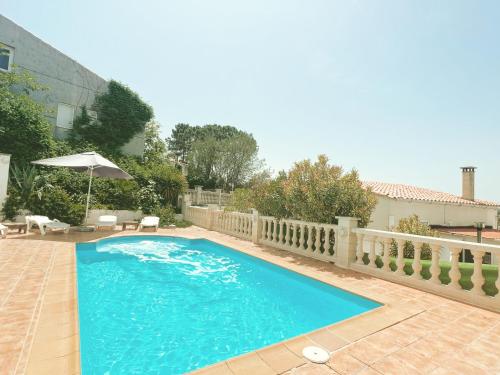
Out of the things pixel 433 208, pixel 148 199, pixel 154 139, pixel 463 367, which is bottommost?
pixel 463 367

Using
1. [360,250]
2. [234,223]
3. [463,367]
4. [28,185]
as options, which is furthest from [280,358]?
[28,185]

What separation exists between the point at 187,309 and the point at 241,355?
2350 millimetres

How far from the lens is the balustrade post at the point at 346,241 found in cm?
714

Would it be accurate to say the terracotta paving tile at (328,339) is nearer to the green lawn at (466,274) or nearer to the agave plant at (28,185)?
the green lawn at (466,274)

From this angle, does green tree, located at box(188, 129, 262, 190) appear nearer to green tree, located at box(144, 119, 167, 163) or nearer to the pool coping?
green tree, located at box(144, 119, 167, 163)

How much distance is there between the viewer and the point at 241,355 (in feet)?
9.57

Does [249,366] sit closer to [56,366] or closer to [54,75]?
[56,366]

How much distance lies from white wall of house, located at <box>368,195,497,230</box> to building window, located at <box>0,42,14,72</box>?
2716 cm

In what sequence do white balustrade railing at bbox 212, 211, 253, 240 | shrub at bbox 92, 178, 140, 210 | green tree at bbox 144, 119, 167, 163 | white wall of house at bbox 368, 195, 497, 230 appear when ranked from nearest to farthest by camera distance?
white balustrade railing at bbox 212, 211, 253, 240
shrub at bbox 92, 178, 140, 210
white wall of house at bbox 368, 195, 497, 230
green tree at bbox 144, 119, 167, 163

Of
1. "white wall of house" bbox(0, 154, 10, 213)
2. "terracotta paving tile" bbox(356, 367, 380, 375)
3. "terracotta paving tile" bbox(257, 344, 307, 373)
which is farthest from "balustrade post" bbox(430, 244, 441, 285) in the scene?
"white wall of house" bbox(0, 154, 10, 213)

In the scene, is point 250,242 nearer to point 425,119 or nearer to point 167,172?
point 167,172

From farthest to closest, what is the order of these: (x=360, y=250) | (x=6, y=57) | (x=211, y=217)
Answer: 1. (x=6, y=57)
2. (x=211, y=217)
3. (x=360, y=250)

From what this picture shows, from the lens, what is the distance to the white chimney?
22.7m

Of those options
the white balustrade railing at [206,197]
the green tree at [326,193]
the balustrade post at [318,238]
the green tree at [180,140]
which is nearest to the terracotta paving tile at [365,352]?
the balustrade post at [318,238]
